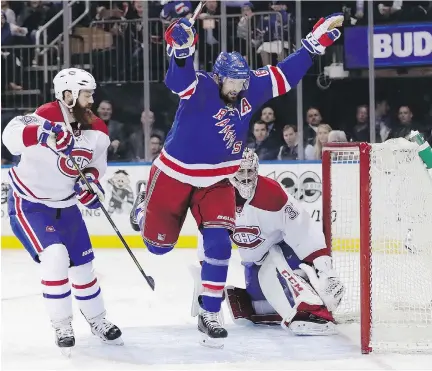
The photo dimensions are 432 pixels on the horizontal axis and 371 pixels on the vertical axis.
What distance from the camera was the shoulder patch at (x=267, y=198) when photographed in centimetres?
335

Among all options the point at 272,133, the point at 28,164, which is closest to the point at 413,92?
the point at 272,133

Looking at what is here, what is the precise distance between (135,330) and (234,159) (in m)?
0.79

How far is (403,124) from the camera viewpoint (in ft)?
21.7

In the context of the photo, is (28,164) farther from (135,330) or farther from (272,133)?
(272,133)

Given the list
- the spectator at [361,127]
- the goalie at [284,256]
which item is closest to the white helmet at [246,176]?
the goalie at [284,256]

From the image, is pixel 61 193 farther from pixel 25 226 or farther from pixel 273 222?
pixel 273 222

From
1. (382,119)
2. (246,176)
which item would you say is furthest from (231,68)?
(382,119)

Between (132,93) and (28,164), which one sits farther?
(132,93)

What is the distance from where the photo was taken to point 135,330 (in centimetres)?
339

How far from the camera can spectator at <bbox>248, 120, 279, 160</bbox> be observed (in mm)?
6609

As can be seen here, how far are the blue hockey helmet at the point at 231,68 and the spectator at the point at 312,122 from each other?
3565 millimetres

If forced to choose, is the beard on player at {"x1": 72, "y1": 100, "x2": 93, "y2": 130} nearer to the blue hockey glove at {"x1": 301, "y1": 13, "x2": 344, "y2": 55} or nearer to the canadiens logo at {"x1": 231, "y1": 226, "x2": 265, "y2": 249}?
the canadiens logo at {"x1": 231, "y1": 226, "x2": 265, "y2": 249}

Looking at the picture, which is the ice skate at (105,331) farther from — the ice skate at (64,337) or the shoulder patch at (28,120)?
the shoulder patch at (28,120)

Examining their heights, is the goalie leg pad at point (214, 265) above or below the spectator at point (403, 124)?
below
